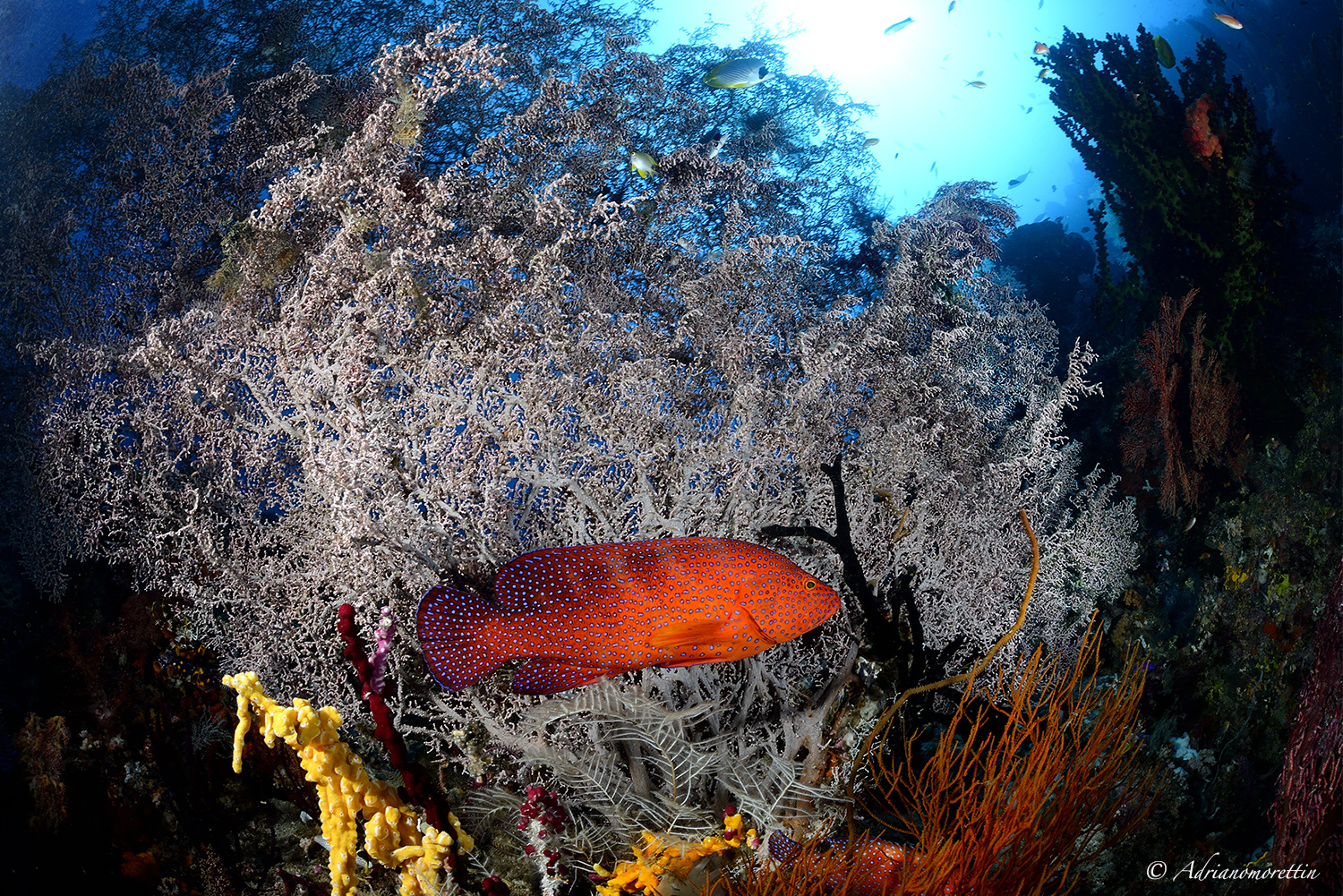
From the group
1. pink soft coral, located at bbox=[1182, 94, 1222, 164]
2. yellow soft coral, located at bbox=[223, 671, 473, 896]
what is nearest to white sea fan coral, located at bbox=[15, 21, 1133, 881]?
yellow soft coral, located at bbox=[223, 671, 473, 896]

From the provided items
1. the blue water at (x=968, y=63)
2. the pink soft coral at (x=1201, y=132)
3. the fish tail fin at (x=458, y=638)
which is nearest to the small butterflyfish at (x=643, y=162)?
the blue water at (x=968, y=63)

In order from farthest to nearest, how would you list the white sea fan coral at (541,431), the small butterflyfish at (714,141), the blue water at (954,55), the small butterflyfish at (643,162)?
the blue water at (954,55) → the small butterflyfish at (714,141) → the small butterflyfish at (643,162) → the white sea fan coral at (541,431)

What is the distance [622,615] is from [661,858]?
786mm

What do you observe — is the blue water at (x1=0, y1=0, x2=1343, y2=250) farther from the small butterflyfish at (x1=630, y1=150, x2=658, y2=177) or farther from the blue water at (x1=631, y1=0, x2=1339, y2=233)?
the small butterflyfish at (x1=630, y1=150, x2=658, y2=177)

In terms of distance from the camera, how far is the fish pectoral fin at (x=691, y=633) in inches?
62.0

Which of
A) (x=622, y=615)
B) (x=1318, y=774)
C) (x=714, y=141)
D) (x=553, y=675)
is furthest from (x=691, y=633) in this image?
(x=714, y=141)

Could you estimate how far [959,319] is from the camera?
3.92 metres

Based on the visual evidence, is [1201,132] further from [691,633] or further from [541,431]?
[691,633]

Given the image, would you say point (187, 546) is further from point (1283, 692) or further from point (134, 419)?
point (1283, 692)

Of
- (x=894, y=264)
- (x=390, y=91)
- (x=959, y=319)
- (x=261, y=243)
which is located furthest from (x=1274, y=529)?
(x=261, y=243)

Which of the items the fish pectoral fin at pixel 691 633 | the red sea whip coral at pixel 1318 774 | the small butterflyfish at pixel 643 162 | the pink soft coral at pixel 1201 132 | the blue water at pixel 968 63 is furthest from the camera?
the pink soft coral at pixel 1201 132

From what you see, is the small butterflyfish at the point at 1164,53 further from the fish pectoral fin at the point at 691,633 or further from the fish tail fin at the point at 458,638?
the fish tail fin at the point at 458,638

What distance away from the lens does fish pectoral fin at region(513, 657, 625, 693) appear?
1.63 meters

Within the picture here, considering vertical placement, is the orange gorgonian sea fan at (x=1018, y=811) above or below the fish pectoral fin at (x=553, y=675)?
below
